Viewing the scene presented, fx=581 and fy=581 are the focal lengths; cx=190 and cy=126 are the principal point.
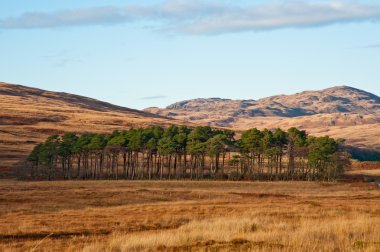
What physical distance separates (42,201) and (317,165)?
80.1 metres

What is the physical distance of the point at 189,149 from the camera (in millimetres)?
127562

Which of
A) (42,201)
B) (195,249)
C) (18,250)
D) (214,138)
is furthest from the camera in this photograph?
(214,138)

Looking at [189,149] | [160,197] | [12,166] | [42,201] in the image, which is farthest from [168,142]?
[42,201]

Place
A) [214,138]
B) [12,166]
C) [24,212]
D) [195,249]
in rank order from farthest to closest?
1. [12,166]
2. [214,138]
3. [24,212]
4. [195,249]

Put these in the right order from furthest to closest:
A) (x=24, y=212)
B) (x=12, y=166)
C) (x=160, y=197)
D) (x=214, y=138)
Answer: (x=12, y=166) < (x=214, y=138) < (x=160, y=197) < (x=24, y=212)

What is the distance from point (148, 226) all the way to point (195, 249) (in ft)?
45.2

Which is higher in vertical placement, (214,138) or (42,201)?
(214,138)

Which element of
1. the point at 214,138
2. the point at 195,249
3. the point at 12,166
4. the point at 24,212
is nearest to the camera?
the point at 195,249

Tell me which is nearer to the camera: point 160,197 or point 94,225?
point 94,225

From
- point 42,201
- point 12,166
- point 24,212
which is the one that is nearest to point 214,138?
point 12,166

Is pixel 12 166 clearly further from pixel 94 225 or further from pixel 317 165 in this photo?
pixel 94 225

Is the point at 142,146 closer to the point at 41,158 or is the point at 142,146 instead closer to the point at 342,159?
the point at 41,158

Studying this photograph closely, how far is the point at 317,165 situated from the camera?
415 feet

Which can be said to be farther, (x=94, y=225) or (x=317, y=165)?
(x=317, y=165)
